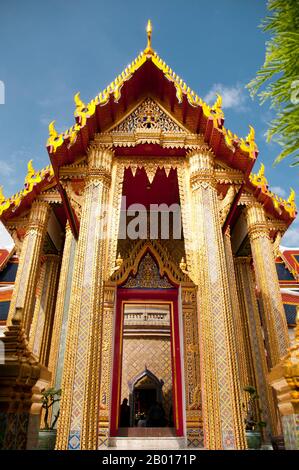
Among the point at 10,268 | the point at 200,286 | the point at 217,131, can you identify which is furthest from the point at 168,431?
the point at 10,268

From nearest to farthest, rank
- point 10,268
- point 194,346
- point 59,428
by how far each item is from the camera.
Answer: point 59,428 < point 194,346 < point 10,268

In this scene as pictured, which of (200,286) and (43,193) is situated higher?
(43,193)

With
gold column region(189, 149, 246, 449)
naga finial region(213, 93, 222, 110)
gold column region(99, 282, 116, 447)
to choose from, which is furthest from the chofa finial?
gold column region(99, 282, 116, 447)

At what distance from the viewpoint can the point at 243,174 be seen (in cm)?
673

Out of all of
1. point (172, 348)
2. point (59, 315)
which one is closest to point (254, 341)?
point (172, 348)

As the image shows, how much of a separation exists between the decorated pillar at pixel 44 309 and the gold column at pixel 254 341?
5437 millimetres

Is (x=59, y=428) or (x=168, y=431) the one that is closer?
(x=59, y=428)

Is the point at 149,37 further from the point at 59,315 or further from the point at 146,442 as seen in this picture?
the point at 146,442

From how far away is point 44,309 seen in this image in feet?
31.8

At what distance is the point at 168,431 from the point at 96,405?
2047 mm

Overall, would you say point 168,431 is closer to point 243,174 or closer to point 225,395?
point 225,395

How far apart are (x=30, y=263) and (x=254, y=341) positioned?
20.0 feet

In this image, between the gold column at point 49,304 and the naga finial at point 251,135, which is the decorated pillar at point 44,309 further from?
the naga finial at point 251,135
